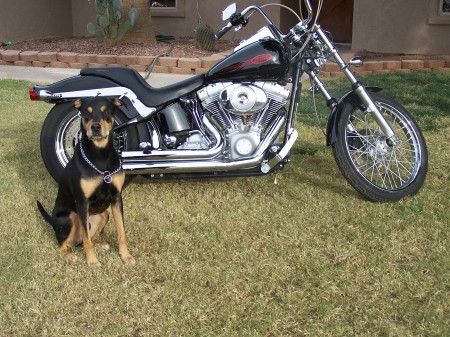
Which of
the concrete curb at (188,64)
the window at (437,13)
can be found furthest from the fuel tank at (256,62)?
the window at (437,13)

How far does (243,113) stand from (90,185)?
4.10ft

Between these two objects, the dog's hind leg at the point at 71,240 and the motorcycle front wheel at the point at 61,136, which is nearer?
the dog's hind leg at the point at 71,240

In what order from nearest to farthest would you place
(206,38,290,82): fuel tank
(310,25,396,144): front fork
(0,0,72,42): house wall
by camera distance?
1. (206,38,290,82): fuel tank
2. (310,25,396,144): front fork
3. (0,0,72,42): house wall

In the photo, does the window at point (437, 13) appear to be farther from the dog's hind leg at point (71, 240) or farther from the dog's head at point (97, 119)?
the dog's hind leg at point (71, 240)

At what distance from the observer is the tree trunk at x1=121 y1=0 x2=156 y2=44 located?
34.8ft

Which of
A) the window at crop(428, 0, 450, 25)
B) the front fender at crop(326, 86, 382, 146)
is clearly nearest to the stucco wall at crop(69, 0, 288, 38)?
the window at crop(428, 0, 450, 25)

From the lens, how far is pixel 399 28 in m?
10.7

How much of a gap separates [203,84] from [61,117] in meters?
1.14

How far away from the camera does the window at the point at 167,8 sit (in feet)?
40.4

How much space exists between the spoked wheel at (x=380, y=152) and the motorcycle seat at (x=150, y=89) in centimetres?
109

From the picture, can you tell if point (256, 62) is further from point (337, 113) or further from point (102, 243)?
point (102, 243)

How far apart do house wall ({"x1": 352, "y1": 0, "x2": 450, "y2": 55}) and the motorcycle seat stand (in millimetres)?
7868

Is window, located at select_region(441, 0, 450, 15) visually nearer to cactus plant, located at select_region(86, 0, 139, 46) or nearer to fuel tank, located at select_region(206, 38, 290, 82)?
cactus plant, located at select_region(86, 0, 139, 46)

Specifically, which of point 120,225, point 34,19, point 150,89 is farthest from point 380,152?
point 34,19
